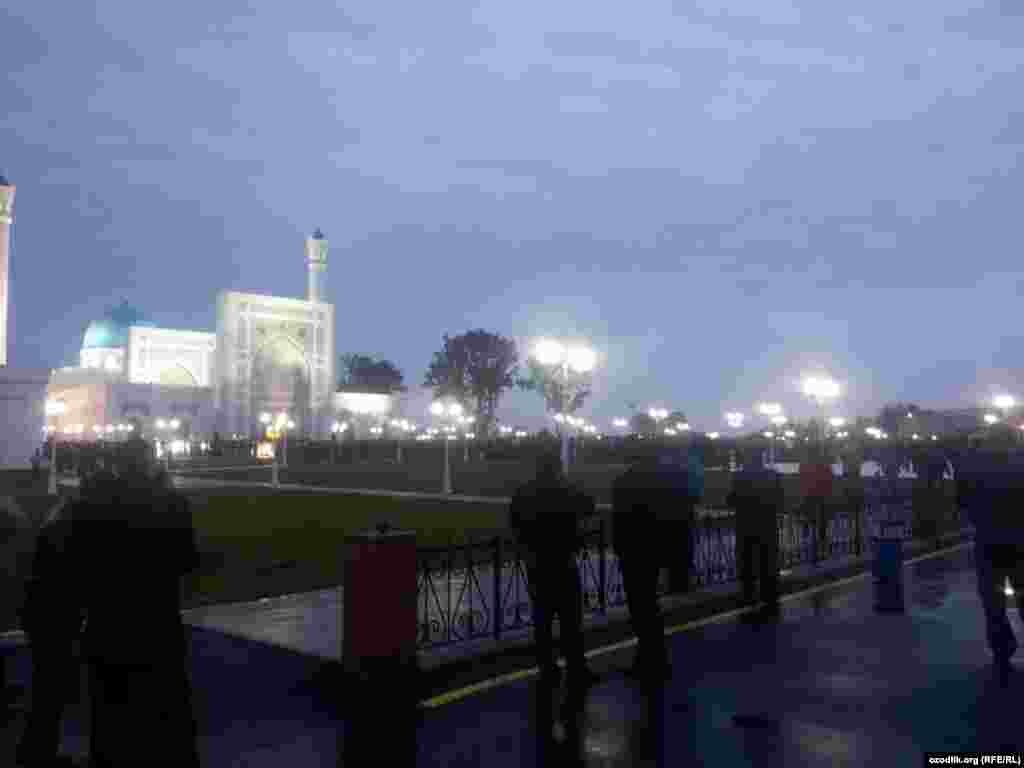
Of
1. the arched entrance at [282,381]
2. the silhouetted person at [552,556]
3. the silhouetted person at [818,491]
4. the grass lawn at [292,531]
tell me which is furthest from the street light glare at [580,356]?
the arched entrance at [282,381]

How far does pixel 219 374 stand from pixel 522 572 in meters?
76.5

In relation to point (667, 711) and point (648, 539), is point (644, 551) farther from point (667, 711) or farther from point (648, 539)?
point (667, 711)

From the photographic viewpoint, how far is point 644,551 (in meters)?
7.45

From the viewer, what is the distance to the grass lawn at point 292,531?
1259 centimetres

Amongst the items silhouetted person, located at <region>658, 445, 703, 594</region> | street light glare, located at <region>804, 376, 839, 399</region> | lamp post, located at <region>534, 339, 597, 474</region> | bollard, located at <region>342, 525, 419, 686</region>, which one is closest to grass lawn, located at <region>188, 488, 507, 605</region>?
bollard, located at <region>342, 525, 419, 686</region>

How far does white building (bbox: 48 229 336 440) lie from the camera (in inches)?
3164

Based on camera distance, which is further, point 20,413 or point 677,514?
point 20,413

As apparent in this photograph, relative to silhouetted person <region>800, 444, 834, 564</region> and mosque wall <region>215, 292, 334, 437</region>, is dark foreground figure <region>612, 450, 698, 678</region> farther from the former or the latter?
mosque wall <region>215, 292, 334, 437</region>

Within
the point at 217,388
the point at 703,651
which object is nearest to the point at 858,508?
the point at 703,651

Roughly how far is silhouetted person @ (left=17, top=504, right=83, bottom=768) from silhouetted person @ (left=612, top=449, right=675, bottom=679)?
4.07 metres

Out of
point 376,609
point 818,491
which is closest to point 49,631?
point 376,609

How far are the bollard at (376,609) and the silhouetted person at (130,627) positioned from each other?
99.0 inches

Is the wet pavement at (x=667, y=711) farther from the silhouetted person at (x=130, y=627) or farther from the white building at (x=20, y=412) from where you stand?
the white building at (x=20, y=412)

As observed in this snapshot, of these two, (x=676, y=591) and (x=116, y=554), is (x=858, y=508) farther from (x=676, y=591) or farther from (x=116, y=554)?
(x=116, y=554)
